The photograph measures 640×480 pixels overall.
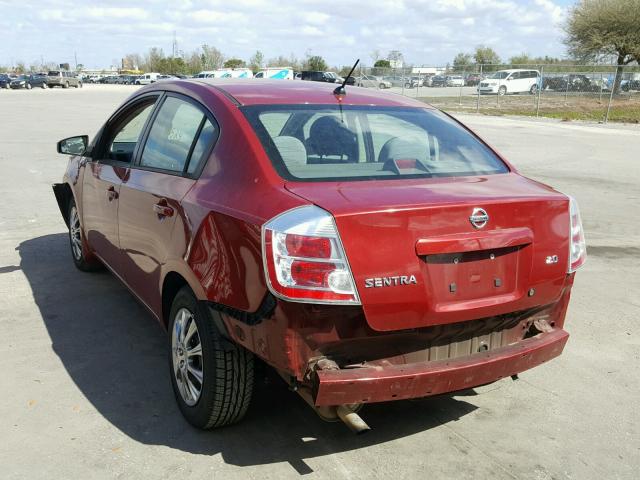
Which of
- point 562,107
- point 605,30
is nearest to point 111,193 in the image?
point 562,107

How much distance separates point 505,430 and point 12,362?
3051 millimetres

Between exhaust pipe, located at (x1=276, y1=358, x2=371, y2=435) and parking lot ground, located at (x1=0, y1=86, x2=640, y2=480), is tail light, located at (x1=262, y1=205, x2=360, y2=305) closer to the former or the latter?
exhaust pipe, located at (x1=276, y1=358, x2=371, y2=435)

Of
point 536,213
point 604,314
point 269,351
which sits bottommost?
point 604,314

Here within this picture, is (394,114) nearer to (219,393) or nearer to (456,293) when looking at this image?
(456,293)

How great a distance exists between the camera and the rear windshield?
10.8 feet

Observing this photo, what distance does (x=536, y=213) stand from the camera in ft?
10.1

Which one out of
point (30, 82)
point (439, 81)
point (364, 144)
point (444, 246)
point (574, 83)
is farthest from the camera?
point (30, 82)

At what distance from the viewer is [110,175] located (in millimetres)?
4613

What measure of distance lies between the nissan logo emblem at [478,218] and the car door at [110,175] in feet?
7.96

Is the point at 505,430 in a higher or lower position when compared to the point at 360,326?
lower

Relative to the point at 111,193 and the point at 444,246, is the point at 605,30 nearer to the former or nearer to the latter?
the point at 111,193

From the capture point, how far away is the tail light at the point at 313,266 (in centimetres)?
264

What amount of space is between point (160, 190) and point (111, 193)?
100 cm

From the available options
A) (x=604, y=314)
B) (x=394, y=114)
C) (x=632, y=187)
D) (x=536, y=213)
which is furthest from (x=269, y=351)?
(x=632, y=187)
